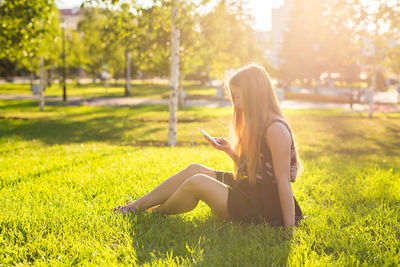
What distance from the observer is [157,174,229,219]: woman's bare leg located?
3740mm

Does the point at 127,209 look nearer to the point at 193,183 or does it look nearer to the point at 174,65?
the point at 193,183

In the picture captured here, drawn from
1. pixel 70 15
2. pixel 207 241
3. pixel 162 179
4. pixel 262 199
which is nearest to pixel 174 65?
pixel 162 179

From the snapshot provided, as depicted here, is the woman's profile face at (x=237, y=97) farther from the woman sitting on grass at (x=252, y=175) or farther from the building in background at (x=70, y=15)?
the building in background at (x=70, y=15)

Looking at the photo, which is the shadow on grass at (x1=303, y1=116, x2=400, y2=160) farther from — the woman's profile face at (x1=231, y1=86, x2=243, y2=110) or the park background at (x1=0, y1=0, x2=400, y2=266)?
the woman's profile face at (x1=231, y1=86, x2=243, y2=110)

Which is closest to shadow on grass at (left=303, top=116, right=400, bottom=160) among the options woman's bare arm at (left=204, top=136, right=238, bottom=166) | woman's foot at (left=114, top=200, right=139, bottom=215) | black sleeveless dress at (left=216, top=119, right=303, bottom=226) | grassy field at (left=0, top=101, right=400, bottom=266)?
grassy field at (left=0, top=101, right=400, bottom=266)

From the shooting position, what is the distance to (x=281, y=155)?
3.39m

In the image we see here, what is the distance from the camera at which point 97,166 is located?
6.82 meters

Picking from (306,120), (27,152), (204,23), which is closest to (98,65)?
(204,23)

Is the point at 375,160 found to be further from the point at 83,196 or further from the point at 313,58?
the point at 313,58

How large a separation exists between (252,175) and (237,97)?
82cm

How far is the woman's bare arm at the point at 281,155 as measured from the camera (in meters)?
3.39

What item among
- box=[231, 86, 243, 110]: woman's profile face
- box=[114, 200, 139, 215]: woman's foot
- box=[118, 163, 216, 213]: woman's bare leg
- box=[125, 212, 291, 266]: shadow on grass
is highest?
box=[231, 86, 243, 110]: woman's profile face

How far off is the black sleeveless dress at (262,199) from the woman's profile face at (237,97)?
437 mm

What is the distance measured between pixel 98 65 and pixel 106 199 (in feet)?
133
